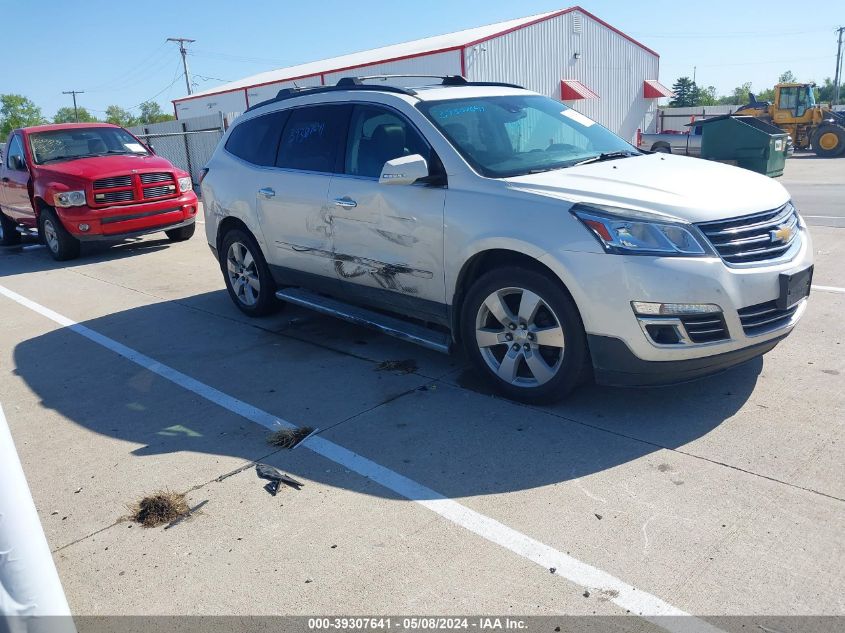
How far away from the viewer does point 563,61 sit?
31.0m

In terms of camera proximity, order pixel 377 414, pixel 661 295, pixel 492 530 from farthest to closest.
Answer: pixel 377 414 → pixel 661 295 → pixel 492 530

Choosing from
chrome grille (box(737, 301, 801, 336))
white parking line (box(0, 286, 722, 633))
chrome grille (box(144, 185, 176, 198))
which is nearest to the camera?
white parking line (box(0, 286, 722, 633))

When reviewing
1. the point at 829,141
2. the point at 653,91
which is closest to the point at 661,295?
the point at 829,141

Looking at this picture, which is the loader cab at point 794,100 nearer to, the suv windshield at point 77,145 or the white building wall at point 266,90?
the white building wall at point 266,90

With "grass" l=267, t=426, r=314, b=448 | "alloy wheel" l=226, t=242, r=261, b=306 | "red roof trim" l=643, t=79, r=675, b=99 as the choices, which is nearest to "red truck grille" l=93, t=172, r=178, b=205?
"alloy wheel" l=226, t=242, r=261, b=306

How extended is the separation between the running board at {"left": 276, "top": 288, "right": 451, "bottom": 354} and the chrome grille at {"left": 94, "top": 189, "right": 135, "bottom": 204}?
5070 millimetres

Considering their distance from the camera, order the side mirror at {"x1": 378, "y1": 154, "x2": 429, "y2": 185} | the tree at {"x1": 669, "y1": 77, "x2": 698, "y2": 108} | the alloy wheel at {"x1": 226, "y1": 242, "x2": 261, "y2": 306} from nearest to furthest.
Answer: the side mirror at {"x1": 378, "y1": 154, "x2": 429, "y2": 185}, the alloy wheel at {"x1": 226, "y1": 242, "x2": 261, "y2": 306}, the tree at {"x1": 669, "y1": 77, "x2": 698, "y2": 108}

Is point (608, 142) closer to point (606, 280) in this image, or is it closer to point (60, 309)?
point (606, 280)

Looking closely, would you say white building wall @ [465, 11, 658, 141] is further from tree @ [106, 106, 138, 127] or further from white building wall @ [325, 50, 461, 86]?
tree @ [106, 106, 138, 127]

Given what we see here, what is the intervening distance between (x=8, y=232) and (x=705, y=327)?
1251 cm

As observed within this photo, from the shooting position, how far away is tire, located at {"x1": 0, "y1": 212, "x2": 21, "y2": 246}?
1252 cm

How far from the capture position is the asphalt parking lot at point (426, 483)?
2830 mm

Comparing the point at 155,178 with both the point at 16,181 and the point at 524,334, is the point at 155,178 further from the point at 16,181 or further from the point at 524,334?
the point at 524,334

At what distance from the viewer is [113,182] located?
10.1m
